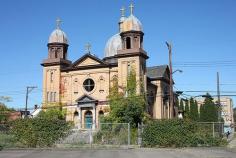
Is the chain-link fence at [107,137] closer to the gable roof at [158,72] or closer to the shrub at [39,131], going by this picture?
the shrub at [39,131]

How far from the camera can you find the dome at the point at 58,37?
5556 cm

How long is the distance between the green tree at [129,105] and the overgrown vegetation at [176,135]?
1303 cm

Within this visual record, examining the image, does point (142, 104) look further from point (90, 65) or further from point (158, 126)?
point (158, 126)

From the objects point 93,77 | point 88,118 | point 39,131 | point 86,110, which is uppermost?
point 93,77

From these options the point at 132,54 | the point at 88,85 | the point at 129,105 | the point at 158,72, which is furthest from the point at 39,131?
the point at 158,72

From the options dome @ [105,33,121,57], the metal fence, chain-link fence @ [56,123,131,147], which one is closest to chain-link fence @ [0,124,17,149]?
the metal fence

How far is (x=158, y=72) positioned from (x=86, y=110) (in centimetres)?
1378

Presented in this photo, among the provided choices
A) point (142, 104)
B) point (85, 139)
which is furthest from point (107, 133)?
point (142, 104)

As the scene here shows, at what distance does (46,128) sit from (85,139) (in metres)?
5.09

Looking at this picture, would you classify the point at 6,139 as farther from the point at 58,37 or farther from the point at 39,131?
the point at 58,37

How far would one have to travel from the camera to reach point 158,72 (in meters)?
58.5

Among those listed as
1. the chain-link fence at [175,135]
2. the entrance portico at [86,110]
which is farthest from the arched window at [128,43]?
the chain-link fence at [175,135]

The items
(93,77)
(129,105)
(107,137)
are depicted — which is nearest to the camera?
(107,137)

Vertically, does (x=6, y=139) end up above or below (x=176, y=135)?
below
